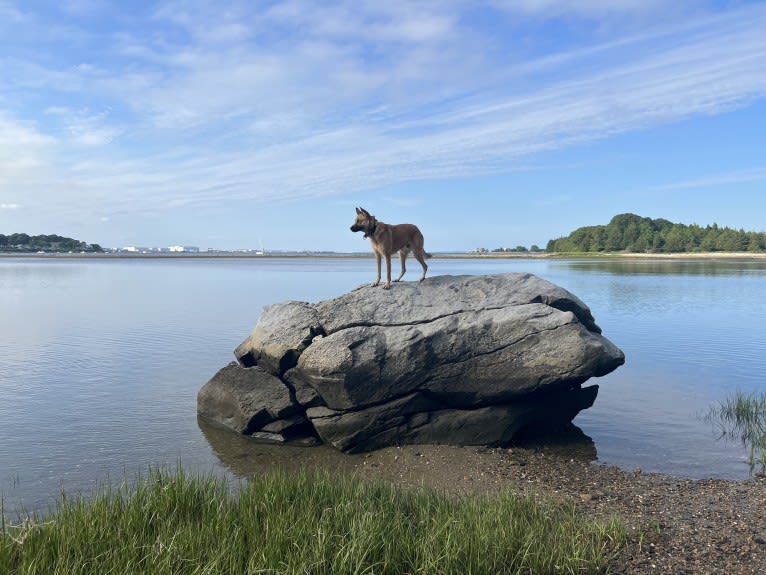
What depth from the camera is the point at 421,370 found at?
1273 cm

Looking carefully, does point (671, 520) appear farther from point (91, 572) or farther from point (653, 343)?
point (653, 343)

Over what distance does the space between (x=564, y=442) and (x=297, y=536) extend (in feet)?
27.7

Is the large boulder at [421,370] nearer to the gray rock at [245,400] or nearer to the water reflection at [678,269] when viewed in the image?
the gray rock at [245,400]

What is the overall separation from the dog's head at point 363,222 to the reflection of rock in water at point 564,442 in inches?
243

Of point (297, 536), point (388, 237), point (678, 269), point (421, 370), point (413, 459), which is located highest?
point (388, 237)

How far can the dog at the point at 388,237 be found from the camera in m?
13.7

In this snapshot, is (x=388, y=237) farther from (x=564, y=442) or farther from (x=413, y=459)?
(x=564, y=442)

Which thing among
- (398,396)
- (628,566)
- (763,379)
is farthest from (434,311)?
(763,379)

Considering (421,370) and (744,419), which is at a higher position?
(421,370)

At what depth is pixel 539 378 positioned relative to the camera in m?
12.6

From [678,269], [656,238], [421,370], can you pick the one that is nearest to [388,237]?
[421,370]

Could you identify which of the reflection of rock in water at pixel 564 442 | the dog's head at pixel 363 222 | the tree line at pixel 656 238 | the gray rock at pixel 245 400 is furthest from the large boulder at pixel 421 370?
the tree line at pixel 656 238

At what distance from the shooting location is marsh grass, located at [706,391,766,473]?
42.7 feet

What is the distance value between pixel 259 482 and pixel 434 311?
6206mm
